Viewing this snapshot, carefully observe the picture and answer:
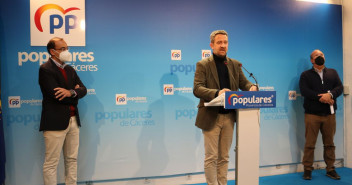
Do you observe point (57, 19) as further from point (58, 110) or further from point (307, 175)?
point (307, 175)

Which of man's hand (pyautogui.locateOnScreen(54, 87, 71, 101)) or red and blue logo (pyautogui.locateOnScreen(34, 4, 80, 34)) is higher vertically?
red and blue logo (pyautogui.locateOnScreen(34, 4, 80, 34))

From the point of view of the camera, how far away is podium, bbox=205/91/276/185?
7.56ft

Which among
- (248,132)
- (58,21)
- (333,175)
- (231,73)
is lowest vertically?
(333,175)

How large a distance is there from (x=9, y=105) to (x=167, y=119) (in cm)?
194

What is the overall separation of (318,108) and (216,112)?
2048 mm

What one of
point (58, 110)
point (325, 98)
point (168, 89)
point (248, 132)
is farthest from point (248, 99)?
point (325, 98)

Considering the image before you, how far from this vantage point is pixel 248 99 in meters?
2.29

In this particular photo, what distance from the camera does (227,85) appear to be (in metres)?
2.70

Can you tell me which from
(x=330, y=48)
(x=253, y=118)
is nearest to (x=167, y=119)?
(x=253, y=118)

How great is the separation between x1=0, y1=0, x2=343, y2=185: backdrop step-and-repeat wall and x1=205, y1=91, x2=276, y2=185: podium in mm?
1478

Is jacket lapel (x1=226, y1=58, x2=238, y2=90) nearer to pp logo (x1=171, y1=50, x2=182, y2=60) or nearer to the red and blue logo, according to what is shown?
pp logo (x1=171, y1=50, x2=182, y2=60)

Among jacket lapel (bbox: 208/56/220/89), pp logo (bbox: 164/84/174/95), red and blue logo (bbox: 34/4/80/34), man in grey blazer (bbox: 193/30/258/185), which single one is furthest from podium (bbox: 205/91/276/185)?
red and blue logo (bbox: 34/4/80/34)

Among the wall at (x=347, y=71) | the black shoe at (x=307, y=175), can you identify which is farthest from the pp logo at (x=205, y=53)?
the wall at (x=347, y=71)

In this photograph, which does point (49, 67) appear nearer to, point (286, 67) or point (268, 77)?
point (268, 77)
